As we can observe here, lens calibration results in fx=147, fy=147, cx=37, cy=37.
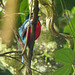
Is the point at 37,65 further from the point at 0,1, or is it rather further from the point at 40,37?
the point at 0,1

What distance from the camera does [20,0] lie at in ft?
2.77

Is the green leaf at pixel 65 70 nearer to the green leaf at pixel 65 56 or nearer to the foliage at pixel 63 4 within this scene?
the green leaf at pixel 65 56

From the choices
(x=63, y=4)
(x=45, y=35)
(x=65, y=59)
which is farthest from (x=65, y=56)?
(x=45, y=35)

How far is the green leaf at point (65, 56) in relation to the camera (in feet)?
1.93

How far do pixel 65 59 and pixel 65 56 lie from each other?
0.04 ft

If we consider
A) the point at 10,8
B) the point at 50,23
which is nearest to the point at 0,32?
the point at 10,8

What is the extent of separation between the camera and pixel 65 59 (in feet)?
1.94

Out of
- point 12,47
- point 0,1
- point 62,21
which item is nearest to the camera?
point 62,21

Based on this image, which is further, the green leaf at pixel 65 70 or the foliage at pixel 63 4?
the foliage at pixel 63 4

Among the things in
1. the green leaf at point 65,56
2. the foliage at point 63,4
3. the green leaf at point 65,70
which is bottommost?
the green leaf at point 65,70

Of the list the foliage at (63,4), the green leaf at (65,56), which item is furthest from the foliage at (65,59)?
the foliage at (63,4)

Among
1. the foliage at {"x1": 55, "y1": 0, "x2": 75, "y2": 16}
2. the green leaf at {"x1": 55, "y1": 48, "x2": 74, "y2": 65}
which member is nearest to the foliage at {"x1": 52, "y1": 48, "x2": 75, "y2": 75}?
the green leaf at {"x1": 55, "y1": 48, "x2": 74, "y2": 65}

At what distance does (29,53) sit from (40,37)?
0.39 metres

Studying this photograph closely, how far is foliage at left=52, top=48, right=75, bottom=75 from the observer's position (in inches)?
22.8
